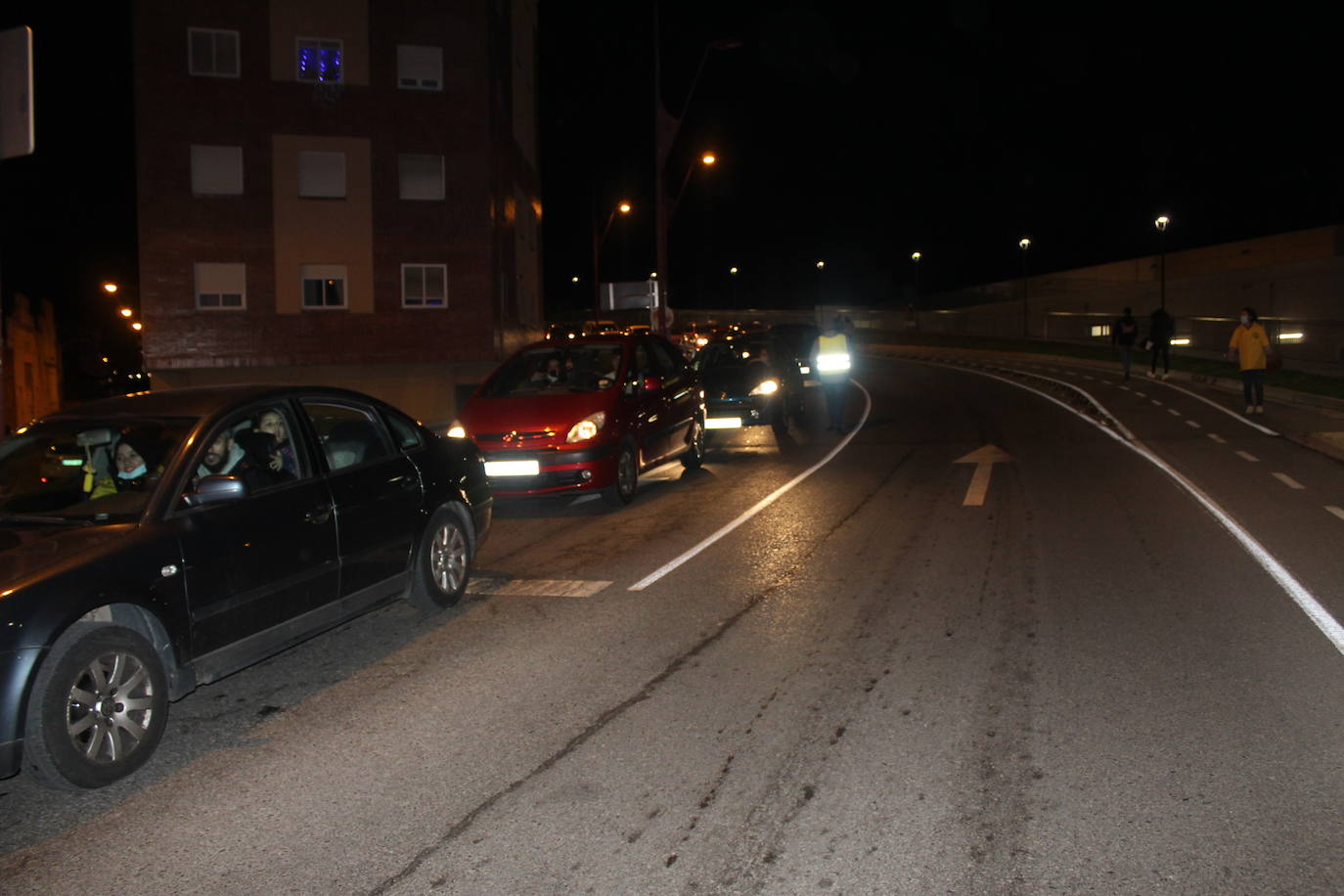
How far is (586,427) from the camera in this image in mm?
11289

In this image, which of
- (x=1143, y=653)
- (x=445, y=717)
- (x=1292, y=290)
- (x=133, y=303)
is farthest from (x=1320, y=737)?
(x=133, y=303)

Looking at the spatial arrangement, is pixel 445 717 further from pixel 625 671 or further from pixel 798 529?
pixel 798 529

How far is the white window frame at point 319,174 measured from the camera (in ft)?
101

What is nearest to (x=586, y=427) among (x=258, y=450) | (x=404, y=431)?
(x=404, y=431)

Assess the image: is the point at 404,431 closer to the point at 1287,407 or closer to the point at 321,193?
the point at 1287,407

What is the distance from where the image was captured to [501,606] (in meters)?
7.63

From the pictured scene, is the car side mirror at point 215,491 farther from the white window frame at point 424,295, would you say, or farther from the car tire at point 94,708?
the white window frame at point 424,295

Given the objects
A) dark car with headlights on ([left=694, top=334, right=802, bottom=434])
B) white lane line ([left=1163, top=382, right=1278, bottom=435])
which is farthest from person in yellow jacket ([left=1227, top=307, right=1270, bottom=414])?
dark car with headlights on ([left=694, top=334, right=802, bottom=434])

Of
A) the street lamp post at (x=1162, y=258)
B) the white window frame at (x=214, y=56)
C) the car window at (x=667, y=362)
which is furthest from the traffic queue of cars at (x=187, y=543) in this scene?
the street lamp post at (x=1162, y=258)

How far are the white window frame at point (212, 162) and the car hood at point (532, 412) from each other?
69.9 feet

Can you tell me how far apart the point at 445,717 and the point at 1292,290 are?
41204 mm

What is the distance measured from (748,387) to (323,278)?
17231 millimetres

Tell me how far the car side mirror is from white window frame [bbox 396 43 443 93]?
1089 inches

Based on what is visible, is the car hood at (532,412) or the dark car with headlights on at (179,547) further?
the car hood at (532,412)
